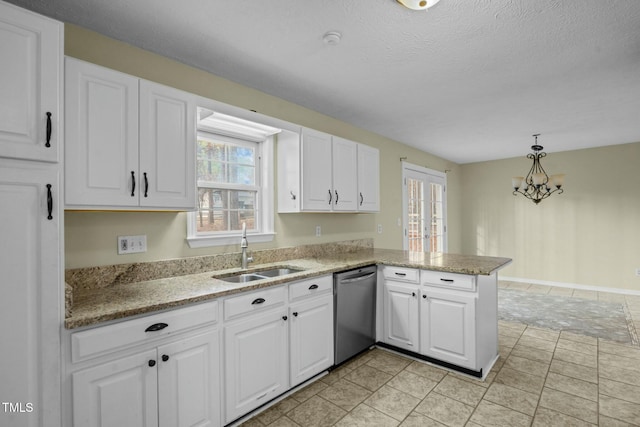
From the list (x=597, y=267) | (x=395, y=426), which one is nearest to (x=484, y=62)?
(x=395, y=426)

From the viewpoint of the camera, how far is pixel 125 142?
1844 mm

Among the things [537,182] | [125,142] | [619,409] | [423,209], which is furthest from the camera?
[423,209]

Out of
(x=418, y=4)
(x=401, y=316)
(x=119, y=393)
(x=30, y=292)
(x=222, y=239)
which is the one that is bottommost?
(x=401, y=316)

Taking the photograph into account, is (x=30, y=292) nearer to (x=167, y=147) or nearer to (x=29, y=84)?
(x=29, y=84)

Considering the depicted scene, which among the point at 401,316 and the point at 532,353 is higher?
the point at 401,316

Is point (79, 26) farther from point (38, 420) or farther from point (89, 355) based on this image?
point (38, 420)

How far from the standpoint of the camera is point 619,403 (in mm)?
2246

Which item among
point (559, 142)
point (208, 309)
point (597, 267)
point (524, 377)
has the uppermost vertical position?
point (559, 142)

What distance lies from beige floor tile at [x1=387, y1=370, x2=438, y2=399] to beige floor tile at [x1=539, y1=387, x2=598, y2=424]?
747 mm

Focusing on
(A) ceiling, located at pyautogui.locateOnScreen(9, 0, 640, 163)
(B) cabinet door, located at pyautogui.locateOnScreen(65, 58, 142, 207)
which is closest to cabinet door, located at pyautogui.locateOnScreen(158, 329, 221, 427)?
(B) cabinet door, located at pyautogui.locateOnScreen(65, 58, 142, 207)

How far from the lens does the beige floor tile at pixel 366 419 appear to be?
6.68 feet

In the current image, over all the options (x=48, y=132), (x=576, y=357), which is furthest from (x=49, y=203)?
(x=576, y=357)

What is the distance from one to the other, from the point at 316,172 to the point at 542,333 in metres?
3.05

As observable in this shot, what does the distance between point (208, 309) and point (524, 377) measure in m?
2.54
